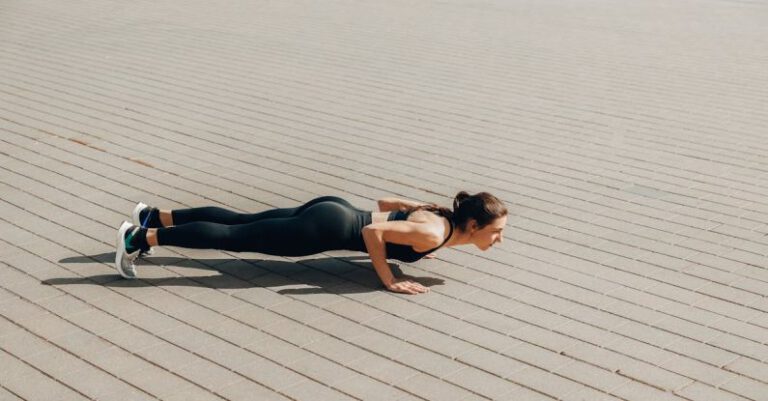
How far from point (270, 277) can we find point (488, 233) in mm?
1348

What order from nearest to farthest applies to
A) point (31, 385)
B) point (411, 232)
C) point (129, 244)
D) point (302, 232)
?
point (31, 385) → point (411, 232) → point (302, 232) → point (129, 244)

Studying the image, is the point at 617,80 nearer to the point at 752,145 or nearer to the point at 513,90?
the point at 513,90

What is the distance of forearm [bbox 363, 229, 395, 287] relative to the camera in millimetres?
6168

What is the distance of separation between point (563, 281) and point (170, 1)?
1225cm

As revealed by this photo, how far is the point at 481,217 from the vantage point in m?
6.18

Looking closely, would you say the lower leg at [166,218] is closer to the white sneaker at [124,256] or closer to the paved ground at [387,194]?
the paved ground at [387,194]

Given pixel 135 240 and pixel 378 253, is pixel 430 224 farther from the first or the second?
pixel 135 240

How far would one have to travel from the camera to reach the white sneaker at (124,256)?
6297mm

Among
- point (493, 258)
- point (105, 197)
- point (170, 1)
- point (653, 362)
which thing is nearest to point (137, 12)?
point (170, 1)

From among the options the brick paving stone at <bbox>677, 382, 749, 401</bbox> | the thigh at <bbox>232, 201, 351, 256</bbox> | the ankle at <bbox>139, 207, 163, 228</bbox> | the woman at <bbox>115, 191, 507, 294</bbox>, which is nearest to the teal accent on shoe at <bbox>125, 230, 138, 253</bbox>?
the woman at <bbox>115, 191, 507, 294</bbox>

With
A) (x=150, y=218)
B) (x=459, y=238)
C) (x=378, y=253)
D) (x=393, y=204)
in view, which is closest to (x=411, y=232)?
(x=378, y=253)

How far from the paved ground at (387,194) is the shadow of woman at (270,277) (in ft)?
0.08

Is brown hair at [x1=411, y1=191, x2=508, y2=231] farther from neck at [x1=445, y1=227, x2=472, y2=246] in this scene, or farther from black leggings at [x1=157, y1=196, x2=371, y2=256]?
black leggings at [x1=157, y1=196, x2=371, y2=256]

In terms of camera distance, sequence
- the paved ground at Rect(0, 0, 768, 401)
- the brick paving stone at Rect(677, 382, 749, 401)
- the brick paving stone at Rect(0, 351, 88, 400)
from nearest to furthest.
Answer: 1. the brick paving stone at Rect(0, 351, 88, 400)
2. the brick paving stone at Rect(677, 382, 749, 401)
3. the paved ground at Rect(0, 0, 768, 401)
